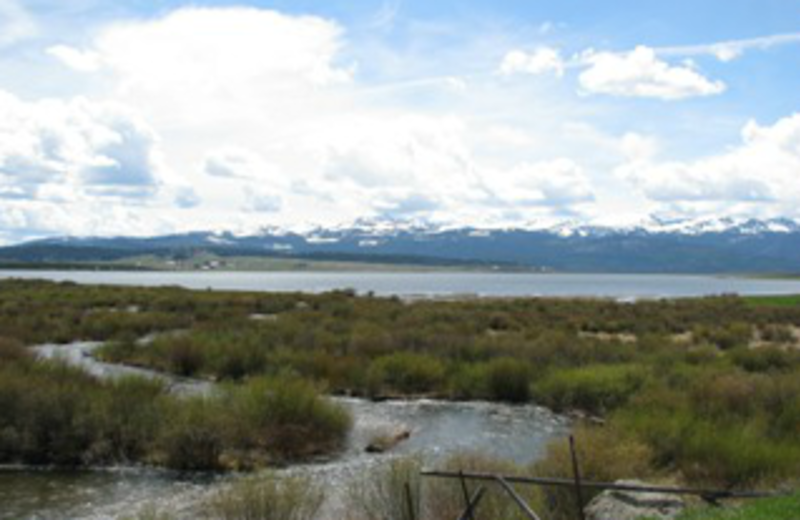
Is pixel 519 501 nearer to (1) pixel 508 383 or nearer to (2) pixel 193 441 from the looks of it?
(2) pixel 193 441

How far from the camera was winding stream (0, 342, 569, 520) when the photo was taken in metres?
13.1

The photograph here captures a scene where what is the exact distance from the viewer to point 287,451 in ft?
54.9

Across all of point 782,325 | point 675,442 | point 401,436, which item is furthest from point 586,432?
point 782,325

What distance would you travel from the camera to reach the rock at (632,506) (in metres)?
10.3

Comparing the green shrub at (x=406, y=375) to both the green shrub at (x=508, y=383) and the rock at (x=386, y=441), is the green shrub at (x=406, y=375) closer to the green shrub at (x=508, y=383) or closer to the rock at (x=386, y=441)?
the green shrub at (x=508, y=383)

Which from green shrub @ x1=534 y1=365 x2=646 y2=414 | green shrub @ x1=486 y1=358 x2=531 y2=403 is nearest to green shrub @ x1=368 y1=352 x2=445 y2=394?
green shrub @ x1=486 y1=358 x2=531 y2=403

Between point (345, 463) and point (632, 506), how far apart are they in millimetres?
7202

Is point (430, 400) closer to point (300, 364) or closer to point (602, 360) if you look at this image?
point (300, 364)

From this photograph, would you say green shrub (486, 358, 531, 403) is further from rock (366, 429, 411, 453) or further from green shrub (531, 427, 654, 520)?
green shrub (531, 427, 654, 520)

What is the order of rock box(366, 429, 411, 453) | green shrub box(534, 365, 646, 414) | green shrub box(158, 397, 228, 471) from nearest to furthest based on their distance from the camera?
1. green shrub box(158, 397, 228, 471)
2. rock box(366, 429, 411, 453)
3. green shrub box(534, 365, 646, 414)

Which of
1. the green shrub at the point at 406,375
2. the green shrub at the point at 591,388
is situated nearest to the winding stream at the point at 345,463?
the green shrub at the point at 591,388

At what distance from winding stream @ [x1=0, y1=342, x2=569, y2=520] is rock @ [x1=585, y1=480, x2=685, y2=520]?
3.08 metres

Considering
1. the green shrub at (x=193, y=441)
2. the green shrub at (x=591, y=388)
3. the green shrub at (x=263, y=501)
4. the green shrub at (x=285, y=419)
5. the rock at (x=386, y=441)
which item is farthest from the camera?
the green shrub at (x=591, y=388)

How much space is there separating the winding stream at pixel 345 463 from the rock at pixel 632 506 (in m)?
3.08
